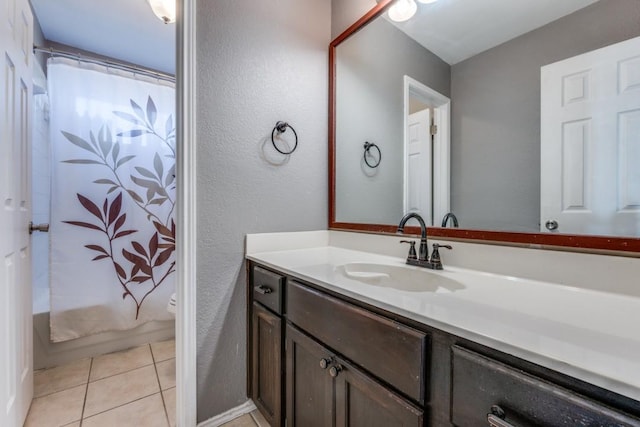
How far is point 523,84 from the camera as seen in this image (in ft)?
3.08

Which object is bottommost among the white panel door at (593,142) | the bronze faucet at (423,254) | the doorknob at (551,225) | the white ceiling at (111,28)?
the bronze faucet at (423,254)

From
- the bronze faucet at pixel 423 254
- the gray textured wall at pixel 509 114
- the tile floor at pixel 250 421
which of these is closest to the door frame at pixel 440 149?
the gray textured wall at pixel 509 114

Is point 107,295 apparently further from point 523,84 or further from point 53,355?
point 523,84

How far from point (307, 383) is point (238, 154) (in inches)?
39.0

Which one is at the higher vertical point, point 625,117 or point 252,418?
point 625,117

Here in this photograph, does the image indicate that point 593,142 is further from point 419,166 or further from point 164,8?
point 164,8

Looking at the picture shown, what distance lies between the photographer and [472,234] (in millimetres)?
1005

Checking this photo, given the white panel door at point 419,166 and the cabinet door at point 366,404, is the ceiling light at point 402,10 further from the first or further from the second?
the cabinet door at point 366,404

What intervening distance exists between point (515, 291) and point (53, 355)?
2507 mm

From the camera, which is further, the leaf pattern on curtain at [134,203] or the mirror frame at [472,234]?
the leaf pattern on curtain at [134,203]

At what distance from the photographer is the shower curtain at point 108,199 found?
1.72 metres

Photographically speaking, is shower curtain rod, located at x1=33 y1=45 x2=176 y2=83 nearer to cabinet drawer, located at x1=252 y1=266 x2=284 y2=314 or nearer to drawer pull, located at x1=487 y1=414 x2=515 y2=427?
cabinet drawer, located at x1=252 y1=266 x2=284 y2=314

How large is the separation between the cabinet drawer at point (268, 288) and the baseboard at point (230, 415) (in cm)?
54

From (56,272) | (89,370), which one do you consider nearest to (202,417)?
(89,370)
